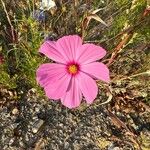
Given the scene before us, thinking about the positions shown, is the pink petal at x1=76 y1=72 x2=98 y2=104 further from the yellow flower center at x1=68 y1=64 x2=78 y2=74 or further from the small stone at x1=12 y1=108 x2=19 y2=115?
the small stone at x1=12 y1=108 x2=19 y2=115

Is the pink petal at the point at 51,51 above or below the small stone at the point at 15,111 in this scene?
above

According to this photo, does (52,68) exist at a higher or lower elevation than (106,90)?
lower

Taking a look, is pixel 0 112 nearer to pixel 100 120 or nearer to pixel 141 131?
pixel 100 120

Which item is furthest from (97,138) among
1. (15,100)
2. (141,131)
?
(15,100)

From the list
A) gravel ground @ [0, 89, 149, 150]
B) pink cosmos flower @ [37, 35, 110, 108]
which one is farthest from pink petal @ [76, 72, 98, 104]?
gravel ground @ [0, 89, 149, 150]

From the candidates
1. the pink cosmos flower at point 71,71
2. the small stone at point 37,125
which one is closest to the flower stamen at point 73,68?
the pink cosmos flower at point 71,71

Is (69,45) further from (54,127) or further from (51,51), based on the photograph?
(54,127)

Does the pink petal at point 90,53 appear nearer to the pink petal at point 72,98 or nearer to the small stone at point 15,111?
the pink petal at point 72,98

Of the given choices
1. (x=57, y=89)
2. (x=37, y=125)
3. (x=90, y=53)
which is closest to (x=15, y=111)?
(x=37, y=125)
